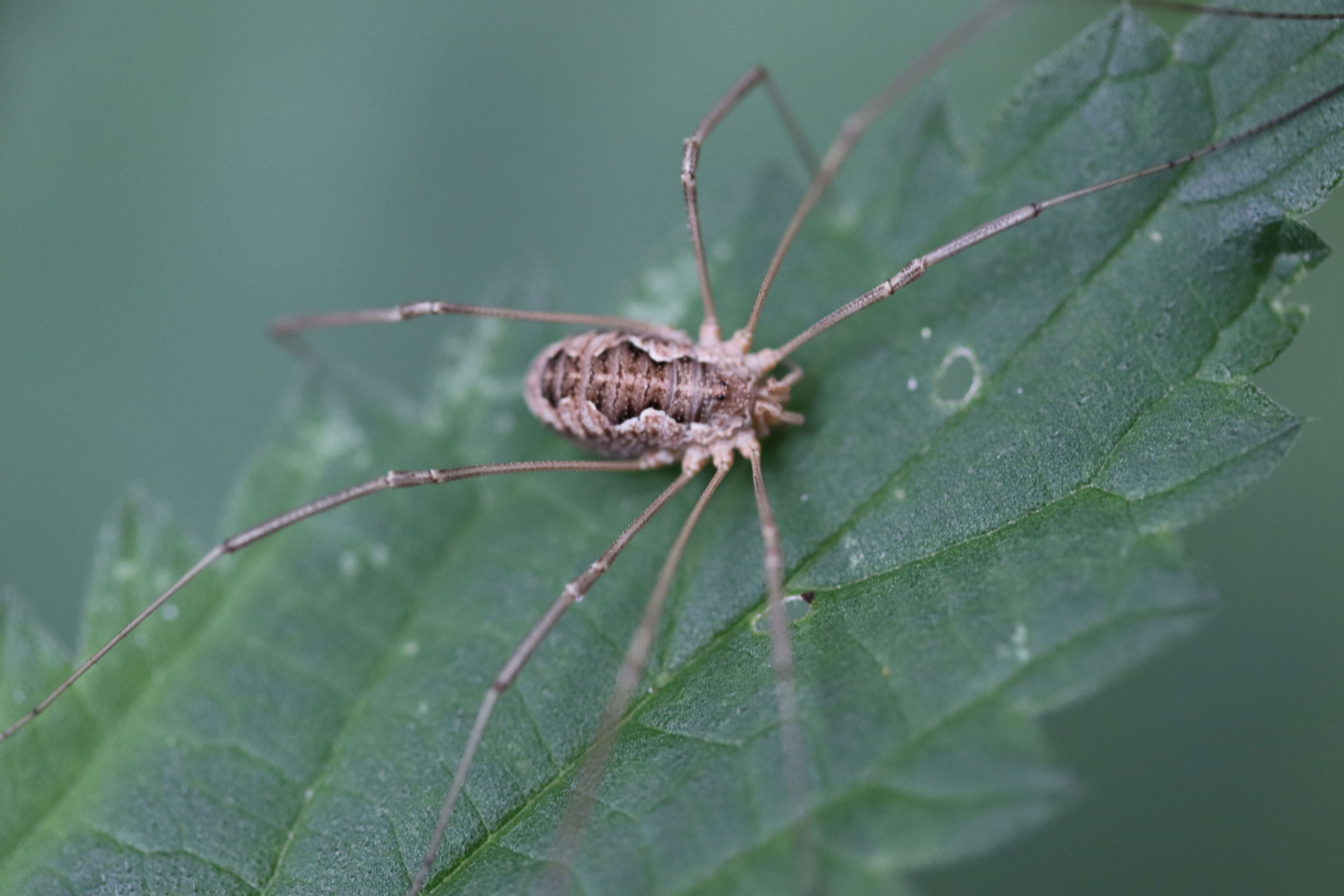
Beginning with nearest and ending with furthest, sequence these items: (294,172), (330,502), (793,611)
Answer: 1. (793,611)
2. (330,502)
3. (294,172)

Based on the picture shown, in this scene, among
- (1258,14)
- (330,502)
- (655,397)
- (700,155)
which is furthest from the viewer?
(700,155)

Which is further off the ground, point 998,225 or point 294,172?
point 294,172

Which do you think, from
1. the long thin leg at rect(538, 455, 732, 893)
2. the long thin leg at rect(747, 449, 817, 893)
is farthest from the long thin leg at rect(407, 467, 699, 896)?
the long thin leg at rect(747, 449, 817, 893)

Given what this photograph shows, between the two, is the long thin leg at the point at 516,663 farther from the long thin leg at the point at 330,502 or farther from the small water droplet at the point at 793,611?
the small water droplet at the point at 793,611

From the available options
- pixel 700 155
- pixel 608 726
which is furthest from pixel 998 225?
pixel 608 726

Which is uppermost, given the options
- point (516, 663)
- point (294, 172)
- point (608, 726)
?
point (294, 172)

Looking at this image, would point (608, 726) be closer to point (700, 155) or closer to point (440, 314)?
point (440, 314)

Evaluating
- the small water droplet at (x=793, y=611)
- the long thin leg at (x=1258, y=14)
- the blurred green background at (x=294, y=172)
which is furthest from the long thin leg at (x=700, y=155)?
the long thin leg at (x=1258, y=14)
